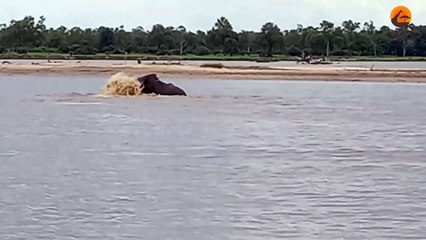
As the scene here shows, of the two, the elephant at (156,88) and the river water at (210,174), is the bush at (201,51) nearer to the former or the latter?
the elephant at (156,88)

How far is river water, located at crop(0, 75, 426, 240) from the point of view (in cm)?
1130

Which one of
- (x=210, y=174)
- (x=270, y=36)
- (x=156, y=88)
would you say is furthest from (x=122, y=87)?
(x=270, y=36)

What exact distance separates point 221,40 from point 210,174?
110m

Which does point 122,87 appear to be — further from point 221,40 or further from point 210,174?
point 221,40

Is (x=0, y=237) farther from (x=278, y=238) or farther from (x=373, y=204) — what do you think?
(x=373, y=204)

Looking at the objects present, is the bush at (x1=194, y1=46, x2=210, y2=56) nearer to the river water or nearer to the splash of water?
the splash of water

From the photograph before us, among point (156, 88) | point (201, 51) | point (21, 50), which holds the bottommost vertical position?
point (201, 51)

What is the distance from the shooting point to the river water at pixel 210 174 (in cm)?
1130

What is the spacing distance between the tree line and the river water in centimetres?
8955

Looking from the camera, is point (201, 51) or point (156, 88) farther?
point (201, 51)

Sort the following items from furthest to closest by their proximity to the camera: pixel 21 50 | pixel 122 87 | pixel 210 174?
pixel 21 50
pixel 122 87
pixel 210 174

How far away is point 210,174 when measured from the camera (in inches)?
600

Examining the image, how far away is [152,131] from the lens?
75.7 feet

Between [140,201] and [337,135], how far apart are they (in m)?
10.7
